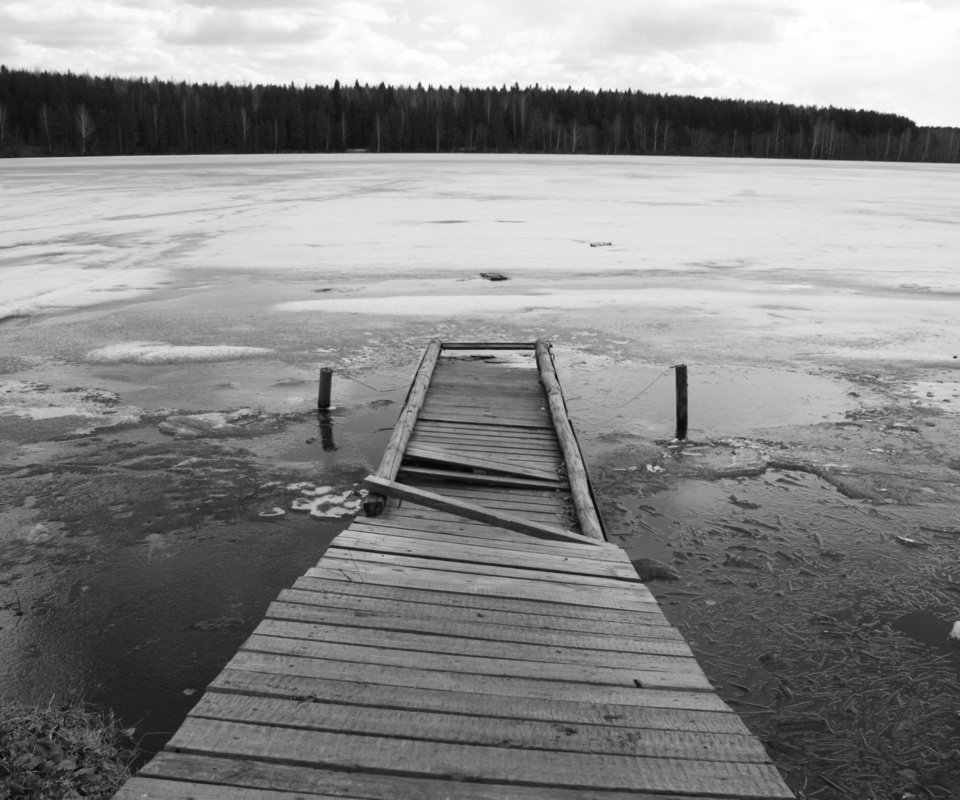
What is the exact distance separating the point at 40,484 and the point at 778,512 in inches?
257

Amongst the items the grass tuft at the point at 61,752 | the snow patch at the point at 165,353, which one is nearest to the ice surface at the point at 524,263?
the snow patch at the point at 165,353

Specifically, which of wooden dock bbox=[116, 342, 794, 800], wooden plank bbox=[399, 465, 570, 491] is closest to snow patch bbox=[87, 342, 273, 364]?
wooden plank bbox=[399, 465, 570, 491]

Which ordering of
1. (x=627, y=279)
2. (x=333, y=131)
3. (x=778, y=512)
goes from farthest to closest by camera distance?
(x=333, y=131), (x=627, y=279), (x=778, y=512)

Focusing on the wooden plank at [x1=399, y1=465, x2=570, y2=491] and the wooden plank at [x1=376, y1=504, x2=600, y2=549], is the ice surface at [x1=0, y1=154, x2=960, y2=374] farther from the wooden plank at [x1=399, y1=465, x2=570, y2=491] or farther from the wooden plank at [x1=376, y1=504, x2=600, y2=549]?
the wooden plank at [x1=376, y1=504, x2=600, y2=549]

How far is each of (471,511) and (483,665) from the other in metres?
2.20

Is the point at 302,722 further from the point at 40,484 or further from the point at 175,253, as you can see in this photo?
the point at 175,253

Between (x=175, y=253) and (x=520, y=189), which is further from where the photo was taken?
(x=520, y=189)

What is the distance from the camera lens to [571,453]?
7602 millimetres

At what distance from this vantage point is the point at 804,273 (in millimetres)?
18891

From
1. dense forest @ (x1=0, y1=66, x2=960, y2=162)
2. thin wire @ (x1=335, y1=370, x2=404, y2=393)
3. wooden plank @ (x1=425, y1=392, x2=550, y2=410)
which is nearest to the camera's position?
wooden plank @ (x1=425, y1=392, x2=550, y2=410)

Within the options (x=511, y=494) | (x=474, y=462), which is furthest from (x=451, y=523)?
A: (x=474, y=462)

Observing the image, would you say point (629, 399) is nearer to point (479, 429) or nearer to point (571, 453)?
point (479, 429)

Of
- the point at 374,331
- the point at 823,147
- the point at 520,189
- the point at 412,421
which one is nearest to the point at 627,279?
the point at 374,331

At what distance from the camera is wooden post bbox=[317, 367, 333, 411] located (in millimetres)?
9555
